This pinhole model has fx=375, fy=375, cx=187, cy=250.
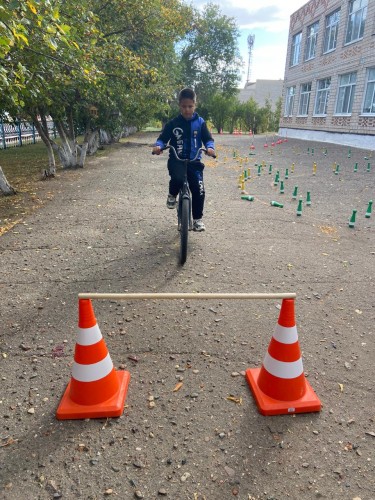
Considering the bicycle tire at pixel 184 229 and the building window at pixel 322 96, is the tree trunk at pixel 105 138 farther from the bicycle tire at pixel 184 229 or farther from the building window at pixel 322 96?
the bicycle tire at pixel 184 229

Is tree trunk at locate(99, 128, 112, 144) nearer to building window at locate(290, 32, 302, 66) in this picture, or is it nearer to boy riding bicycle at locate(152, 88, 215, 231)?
building window at locate(290, 32, 302, 66)

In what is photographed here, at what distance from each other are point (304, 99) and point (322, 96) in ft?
11.0

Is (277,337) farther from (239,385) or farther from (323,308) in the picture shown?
(323,308)

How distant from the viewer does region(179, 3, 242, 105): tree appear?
45.2 meters

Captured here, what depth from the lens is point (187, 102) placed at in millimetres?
4691

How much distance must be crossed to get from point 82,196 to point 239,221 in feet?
13.3

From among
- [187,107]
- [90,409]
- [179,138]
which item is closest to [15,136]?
[179,138]

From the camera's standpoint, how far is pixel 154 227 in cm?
634

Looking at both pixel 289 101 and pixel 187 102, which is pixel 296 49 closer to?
pixel 289 101

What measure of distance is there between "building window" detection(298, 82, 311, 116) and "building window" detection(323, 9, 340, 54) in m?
3.10

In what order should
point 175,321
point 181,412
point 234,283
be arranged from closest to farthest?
1. point 181,412
2. point 175,321
3. point 234,283

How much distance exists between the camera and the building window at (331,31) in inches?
928

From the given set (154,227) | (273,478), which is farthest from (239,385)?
(154,227)

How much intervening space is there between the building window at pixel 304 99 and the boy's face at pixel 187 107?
85.3 feet
